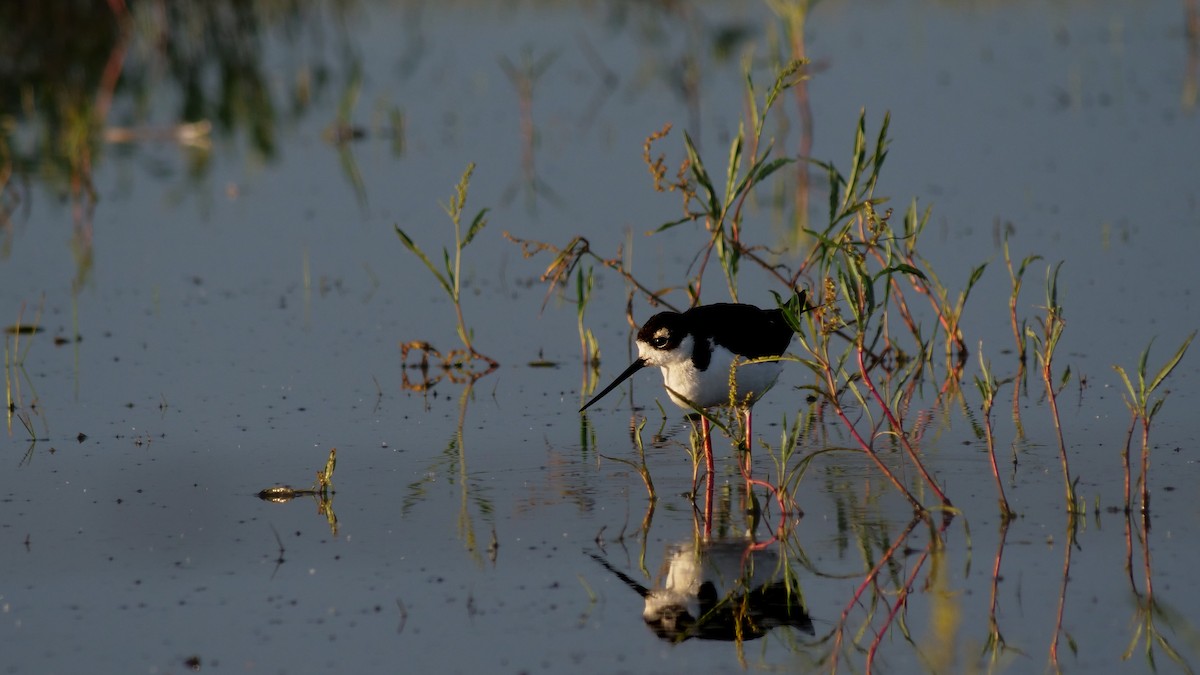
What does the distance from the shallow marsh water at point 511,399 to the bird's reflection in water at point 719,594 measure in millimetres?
30

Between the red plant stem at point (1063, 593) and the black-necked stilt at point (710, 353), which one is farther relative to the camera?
the black-necked stilt at point (710, 353)

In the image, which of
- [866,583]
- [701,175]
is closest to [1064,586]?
[866,583]

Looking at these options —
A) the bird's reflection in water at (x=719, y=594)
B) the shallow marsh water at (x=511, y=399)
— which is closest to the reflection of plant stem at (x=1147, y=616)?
the shallow marsh water at (x=511, y=399)

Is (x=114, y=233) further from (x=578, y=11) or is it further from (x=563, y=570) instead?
(x=578, y=11)

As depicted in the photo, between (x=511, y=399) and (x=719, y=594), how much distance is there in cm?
Result: 286

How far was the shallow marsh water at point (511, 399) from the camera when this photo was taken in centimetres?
515

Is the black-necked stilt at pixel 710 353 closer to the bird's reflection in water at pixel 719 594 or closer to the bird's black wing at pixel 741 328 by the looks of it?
the bird's black wing at pixel 741 328

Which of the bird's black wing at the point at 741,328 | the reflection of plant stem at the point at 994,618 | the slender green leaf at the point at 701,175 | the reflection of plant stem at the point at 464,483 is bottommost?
the reflection of plant stem at the point at 994,618

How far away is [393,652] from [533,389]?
338 cm

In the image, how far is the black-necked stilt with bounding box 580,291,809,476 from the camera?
6863 mm

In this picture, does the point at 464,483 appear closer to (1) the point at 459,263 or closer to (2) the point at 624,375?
(2) the point at 624,375

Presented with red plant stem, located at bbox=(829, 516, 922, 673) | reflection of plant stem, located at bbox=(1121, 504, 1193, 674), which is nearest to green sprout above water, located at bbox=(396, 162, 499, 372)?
red plant stem, located at bbox=(829, 516, 922, 673)

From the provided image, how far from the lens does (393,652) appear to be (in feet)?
16.3

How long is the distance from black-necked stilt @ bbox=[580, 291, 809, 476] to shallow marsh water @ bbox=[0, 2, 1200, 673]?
0.30 meters
